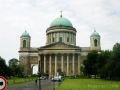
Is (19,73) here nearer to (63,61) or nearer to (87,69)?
(63,61)

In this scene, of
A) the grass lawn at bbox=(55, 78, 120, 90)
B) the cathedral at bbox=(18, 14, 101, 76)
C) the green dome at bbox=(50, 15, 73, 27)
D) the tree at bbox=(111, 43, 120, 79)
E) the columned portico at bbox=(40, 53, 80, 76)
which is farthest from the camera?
the green dome at bbox=(50, 15, 73, 27)

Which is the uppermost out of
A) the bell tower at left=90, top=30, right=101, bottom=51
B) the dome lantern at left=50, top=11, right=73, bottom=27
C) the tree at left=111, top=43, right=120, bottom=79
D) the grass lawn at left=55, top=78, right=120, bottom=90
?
the dome lantern at left=50, top=11, right=73, bottom=27

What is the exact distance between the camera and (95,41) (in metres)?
107

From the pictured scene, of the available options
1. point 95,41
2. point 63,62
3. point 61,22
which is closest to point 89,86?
point 63,62

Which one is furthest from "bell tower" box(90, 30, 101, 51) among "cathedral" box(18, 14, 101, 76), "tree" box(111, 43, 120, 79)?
"tree" box(111, 43, 120, 79)

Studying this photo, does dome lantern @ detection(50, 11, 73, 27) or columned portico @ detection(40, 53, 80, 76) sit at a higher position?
dome lantern @ detection(50, 11, 73, 27)

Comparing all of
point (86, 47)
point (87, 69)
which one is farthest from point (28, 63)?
point (87, 69)

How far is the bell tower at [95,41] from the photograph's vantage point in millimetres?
105975

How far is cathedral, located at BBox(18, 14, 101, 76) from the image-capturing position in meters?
97.7

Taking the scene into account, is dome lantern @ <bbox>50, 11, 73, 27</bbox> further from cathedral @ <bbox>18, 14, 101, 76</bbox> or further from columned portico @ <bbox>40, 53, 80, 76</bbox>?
columned portico @ <bbox>40, 53, 80, 76</bbox>

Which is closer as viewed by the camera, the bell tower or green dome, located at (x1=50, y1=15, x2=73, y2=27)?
the bell tower

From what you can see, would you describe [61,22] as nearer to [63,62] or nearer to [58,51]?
[58,51]

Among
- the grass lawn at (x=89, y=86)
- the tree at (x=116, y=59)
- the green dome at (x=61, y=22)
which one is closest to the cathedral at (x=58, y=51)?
the green dome at (x=61, y=22)

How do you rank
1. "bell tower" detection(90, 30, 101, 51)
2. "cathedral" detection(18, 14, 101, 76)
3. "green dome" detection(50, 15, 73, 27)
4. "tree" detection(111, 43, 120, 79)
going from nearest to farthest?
1. "tree" detection(111, 43, 120, 79)
2. "cathedral" detection(18, 14, 101, 76)
3. "bell tower" detection(90, 30, 101, 51)
4. "green dome" detection(50, 15, 73, 27)
